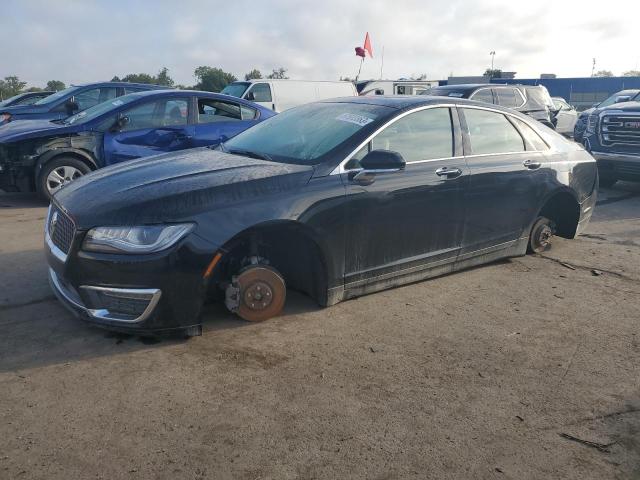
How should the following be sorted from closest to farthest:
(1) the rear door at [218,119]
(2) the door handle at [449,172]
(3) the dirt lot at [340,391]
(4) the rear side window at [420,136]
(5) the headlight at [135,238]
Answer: (3) the dirt lot at [340,391]
(5) the headlight at [135,238]
(4) the rear side window at [420,136]
(2) the door handle at [449,172]
(1) the rear door at [218,119]

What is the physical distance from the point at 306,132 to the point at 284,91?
11718mm

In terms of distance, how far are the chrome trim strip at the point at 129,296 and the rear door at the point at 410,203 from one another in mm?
1339

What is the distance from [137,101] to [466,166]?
16.2 ft

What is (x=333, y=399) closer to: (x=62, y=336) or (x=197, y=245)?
(x=197, y=245)

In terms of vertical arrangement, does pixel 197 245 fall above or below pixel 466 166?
below

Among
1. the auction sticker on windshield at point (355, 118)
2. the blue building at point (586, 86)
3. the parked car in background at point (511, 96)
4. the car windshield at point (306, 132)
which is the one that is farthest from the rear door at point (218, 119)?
the blue building at point (586, 86)

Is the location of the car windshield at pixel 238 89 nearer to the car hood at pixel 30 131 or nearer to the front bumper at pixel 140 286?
the car hood at pixel 30 131

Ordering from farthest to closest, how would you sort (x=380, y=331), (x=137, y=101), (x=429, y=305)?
1. (x=137, y=101)
2. (x=429, y=305)
3. (x=380, y=331)

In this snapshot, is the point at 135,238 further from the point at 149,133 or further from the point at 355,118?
the point at 149,133

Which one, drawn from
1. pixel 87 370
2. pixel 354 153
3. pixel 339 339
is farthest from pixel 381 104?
pixel 87 370

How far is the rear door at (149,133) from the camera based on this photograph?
7223 millimetres

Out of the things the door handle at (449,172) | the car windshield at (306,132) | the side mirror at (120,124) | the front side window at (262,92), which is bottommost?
the door handle at (449,172)

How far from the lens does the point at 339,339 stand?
11.5 feet

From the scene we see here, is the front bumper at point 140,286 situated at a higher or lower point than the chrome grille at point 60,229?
lower
